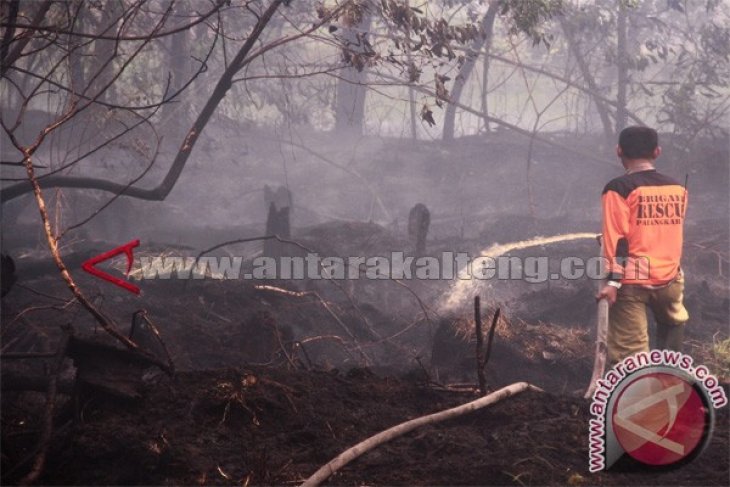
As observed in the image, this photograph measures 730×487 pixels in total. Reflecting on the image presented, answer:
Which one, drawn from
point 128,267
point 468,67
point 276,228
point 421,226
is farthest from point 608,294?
point 468,67

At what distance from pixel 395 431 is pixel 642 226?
2360mm

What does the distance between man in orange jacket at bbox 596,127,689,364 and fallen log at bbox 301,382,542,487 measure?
3.91 ft

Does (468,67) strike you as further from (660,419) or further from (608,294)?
(660,419)

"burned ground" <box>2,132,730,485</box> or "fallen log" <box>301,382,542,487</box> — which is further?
"burned ground" <box>2,132,730,485</box>

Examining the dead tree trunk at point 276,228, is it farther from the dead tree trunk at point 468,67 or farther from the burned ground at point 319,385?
the dead tree trunk at point 468,67

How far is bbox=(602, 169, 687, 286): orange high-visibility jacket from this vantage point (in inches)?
167

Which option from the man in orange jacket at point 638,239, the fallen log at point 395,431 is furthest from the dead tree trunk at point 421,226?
the fallen log at point 395,431

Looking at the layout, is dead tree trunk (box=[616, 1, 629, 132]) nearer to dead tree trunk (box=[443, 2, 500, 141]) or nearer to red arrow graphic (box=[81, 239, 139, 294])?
dead tree trunk (box=[443, 2, 500, 141])

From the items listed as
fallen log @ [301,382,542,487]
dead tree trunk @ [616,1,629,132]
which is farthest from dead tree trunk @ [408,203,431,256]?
dead tree trunk @ [616,1,629,132]

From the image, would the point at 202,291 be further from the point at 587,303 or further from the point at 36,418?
the point at 587,303

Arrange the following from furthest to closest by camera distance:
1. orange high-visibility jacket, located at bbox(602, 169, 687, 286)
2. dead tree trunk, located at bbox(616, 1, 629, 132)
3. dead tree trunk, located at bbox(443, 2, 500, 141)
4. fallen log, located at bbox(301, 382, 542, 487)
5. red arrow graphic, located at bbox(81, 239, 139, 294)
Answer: dead tree trunk, located at bbox(443, 2, 500, 141), dead tree trunk, located at bbox(616, 1, 629, 132), orange high-visibility jacket, located at bbox(602, 169, 687, 286), red arrow graphic, located at bbox(81, 239, 139, 294), fallen log, located at bbox(301, 382, 542, 487)

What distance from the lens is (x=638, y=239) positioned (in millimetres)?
4266

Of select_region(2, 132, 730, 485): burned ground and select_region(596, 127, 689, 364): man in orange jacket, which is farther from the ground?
select_region(596, 127, 689, 364): man in orange jacket

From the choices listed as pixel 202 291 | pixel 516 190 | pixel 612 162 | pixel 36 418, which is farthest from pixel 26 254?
pixel 612 162
